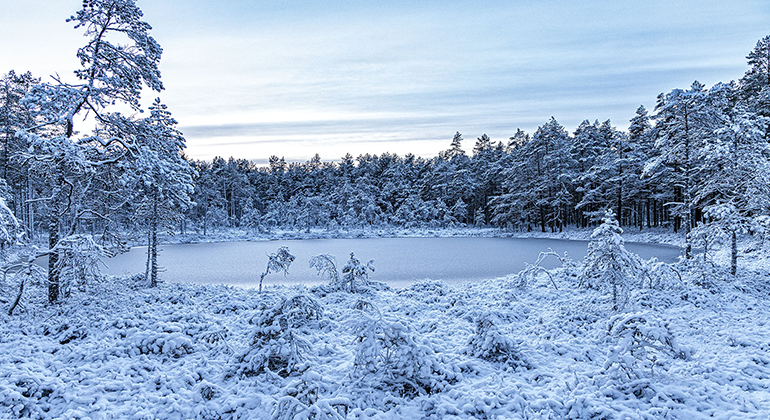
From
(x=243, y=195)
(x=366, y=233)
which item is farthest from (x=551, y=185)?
(x=243, y=195)

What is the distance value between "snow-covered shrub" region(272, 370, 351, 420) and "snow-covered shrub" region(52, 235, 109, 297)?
314 inches

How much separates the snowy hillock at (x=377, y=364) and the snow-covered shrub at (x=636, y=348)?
2cm

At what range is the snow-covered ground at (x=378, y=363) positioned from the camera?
5.43 meters

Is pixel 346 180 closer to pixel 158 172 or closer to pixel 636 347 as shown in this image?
pixel 158 172

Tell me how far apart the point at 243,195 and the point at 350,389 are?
74.7m

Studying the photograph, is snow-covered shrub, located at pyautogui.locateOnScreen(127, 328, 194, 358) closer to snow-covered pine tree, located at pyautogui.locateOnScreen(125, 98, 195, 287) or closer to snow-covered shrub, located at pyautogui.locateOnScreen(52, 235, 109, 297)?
snow-covered shrub, located at pyautogui.locateOnScreen(52, 235, 109, 297)

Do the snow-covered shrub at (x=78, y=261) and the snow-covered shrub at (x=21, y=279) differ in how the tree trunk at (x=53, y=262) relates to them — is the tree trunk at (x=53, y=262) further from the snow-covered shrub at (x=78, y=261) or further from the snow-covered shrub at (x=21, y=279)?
the snow-covered shrub at (x=21, y=279)

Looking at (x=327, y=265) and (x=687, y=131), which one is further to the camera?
(x=687, y=131)

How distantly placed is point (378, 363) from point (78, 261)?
8885 mm

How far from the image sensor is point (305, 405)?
15.6ft

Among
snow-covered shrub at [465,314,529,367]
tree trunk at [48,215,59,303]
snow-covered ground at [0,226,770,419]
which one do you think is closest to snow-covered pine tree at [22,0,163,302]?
tree trunk at [48,215,59,303]

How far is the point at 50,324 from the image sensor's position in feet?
28.8

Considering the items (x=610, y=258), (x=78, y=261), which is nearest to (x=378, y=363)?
Answer: (x=610, y=258)

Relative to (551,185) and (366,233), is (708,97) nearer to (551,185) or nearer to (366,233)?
(551,185)
